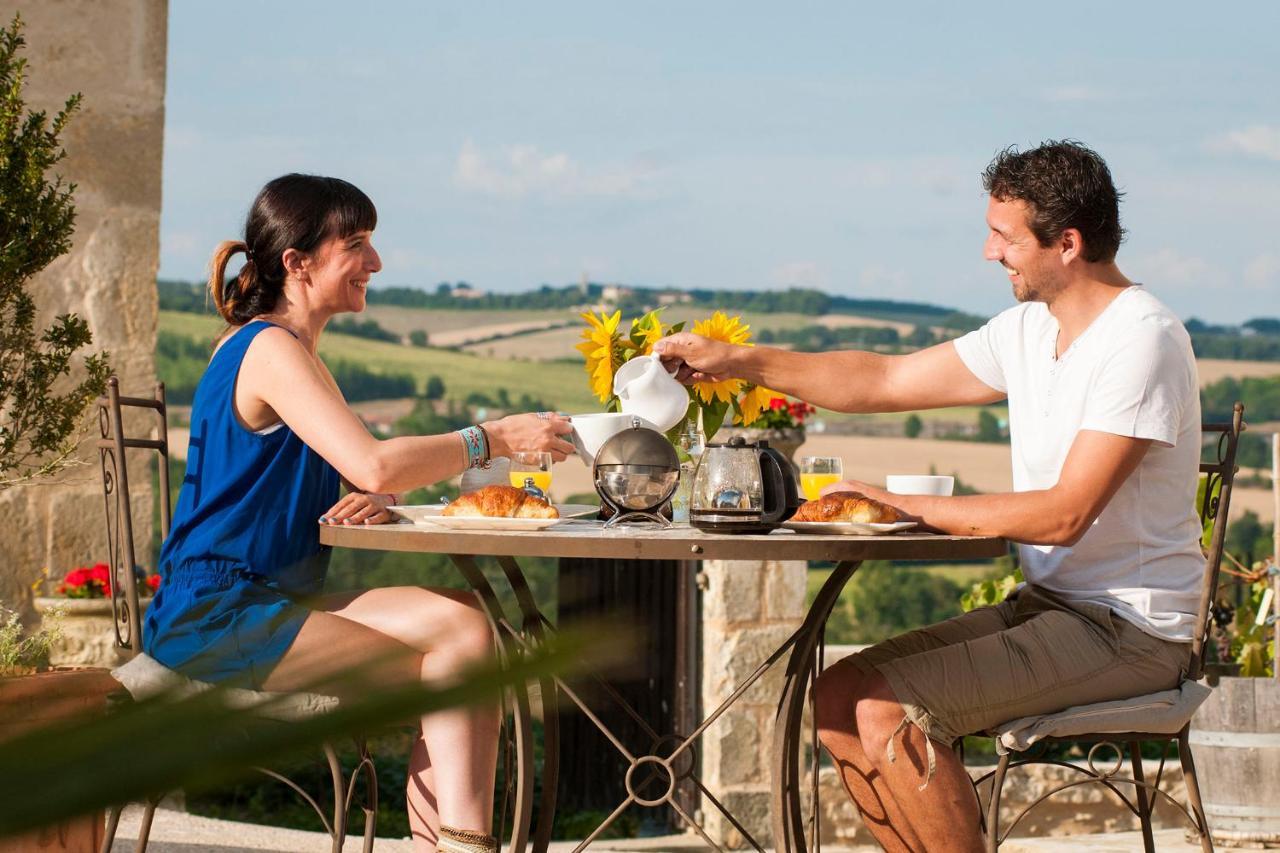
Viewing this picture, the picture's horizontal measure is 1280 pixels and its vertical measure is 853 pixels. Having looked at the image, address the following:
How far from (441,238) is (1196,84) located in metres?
8.56

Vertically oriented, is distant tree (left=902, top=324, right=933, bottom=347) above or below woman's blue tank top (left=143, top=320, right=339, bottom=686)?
above

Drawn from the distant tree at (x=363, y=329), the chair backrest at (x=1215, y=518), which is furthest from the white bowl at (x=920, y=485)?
the distant tree at (x=363, y=329)

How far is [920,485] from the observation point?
8.30 ft

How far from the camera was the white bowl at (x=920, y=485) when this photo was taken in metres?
2.52

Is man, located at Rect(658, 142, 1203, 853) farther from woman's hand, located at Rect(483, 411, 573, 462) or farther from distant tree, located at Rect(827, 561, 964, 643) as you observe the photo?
distant tree, located at Rect(827, 561, 964, 643)

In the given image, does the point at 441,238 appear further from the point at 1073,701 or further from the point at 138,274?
the point at 1073,701

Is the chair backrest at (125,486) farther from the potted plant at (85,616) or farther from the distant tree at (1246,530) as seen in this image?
the distant tree at (1246,530)

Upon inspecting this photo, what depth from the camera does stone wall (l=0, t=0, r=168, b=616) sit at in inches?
195

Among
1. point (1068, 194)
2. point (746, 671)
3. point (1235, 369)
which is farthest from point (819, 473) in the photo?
point (1235, 369)

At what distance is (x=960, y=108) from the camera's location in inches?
667

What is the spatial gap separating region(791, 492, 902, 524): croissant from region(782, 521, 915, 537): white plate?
1 centimetres

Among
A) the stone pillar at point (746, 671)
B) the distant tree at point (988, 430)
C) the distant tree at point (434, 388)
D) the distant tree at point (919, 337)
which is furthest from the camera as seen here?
the distant tree at point (434, 388)

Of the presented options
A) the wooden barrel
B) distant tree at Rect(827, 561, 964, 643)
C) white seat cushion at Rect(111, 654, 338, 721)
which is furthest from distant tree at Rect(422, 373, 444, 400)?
white seat cushion at Rect(111, 654, 338, 721)

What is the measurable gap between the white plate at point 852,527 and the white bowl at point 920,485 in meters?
0.19
